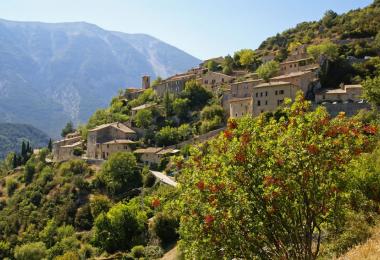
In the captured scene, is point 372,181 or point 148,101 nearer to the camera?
point 372,181

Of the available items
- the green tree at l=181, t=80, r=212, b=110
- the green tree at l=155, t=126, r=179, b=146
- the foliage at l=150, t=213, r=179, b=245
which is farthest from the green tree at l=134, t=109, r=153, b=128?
the foliage at l=150, t=213, r=179, b=245

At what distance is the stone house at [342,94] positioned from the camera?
64.6 metres

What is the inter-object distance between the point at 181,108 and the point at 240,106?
61.9 feet

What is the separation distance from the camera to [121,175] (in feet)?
253

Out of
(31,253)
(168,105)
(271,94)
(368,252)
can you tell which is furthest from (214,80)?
(368,252)

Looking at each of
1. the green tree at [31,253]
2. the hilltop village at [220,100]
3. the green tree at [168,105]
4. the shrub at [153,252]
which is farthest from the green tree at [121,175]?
the shrub at [153,252]

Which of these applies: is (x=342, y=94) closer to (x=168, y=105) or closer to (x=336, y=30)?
(x=168, y=105)

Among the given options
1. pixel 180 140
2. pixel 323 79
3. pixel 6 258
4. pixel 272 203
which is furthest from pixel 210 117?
pixel 272 203

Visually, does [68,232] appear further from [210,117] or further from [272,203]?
[272,203]

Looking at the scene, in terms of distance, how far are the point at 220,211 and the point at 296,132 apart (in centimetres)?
355

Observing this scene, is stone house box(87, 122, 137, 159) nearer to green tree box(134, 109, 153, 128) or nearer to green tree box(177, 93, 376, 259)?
green tree box(134, 109, 153, 128)

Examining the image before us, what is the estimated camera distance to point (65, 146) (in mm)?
102875

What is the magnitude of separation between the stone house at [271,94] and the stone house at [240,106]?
1980 mm

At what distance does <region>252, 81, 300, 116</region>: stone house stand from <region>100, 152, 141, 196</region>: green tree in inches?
838
